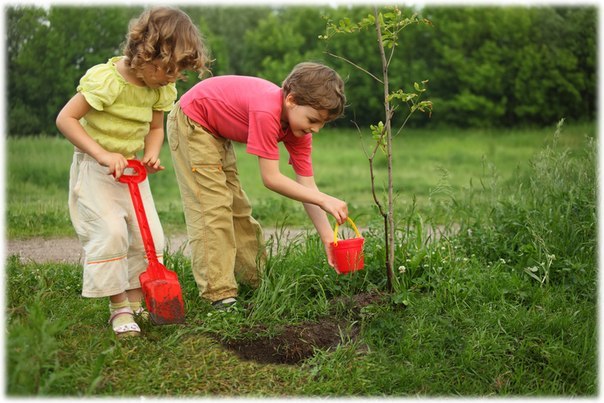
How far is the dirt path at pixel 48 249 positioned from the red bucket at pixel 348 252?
1.10 meters

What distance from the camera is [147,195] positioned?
133 inches

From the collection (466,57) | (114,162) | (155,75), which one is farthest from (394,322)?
(466,57)

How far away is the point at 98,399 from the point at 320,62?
1.71 metres

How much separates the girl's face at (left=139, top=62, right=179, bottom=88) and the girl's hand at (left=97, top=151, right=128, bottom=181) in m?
0.38

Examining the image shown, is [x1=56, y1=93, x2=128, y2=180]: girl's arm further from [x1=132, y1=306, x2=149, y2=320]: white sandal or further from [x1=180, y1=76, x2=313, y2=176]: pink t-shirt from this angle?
[x1=132, y1=306, x2=149, y2=320]: white sandal

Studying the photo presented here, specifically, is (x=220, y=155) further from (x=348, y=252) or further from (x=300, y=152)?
(x=348, y=252)

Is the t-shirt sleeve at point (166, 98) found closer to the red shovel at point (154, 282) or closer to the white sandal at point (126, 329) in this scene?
the red shovel at point (154, 282)

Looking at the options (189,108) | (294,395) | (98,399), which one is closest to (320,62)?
(189,108)

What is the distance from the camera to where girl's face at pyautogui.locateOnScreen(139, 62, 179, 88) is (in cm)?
324

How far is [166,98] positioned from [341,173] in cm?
586

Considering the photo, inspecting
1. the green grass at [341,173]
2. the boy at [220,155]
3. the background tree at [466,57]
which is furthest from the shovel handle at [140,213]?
the background tree at [466,57]

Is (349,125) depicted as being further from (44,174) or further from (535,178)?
(535,178)

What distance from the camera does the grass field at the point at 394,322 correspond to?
2879mm

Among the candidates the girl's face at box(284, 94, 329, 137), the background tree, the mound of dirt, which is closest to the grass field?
the mound of dirt
